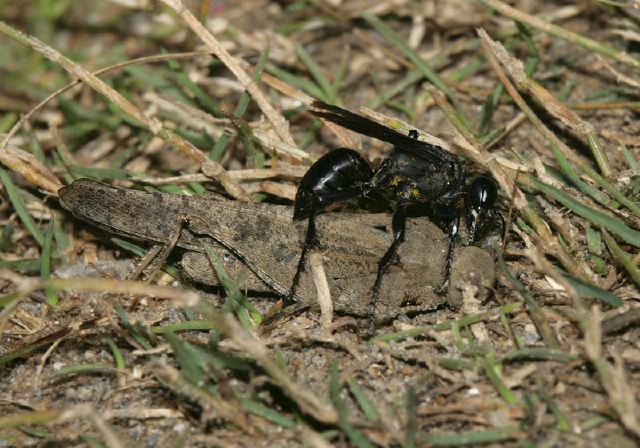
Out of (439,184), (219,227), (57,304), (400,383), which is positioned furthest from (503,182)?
(57,304)

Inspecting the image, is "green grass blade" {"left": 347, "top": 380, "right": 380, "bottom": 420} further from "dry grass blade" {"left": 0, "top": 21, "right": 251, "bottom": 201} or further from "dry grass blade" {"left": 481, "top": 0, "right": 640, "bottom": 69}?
"dry grass blade" {"left": 481, "top": 0, "right": 640, "bottom": 69}

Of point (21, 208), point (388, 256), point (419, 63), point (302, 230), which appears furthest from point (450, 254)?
point (21, 208)

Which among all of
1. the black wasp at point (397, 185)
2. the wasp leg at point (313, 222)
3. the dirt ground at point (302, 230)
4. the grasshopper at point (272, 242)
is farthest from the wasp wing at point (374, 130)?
the grasshopper at point (272, 242)

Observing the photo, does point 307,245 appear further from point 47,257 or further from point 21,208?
point 21,208

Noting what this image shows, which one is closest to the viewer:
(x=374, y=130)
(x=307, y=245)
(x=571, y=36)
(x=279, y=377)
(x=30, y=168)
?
(x=279, y=377)

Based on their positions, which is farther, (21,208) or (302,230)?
(21,208)

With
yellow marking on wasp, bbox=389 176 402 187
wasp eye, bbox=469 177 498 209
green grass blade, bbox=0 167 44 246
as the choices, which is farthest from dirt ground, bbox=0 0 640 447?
yellow marking on wasp, bbox=389 176 402 187

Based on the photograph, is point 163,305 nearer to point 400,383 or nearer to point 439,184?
point 400,383
